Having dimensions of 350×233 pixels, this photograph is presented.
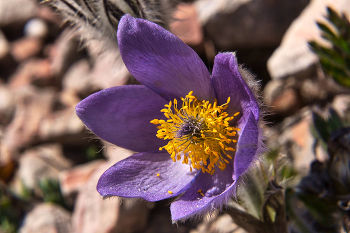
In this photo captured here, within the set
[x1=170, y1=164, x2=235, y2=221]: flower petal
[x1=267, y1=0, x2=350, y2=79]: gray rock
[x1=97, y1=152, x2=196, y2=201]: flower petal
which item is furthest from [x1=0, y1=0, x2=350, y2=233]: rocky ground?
[x1=170, y1=164, x2=235, y2=221]: flower petal

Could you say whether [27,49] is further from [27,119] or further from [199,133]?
[199,133]

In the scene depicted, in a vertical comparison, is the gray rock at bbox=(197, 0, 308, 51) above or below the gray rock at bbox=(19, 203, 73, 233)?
above

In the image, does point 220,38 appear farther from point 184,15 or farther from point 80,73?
point 80,73

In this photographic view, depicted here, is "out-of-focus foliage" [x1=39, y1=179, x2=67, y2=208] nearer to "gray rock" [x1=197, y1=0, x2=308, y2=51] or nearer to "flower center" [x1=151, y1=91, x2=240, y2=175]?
"flower center" [x1=151, y1=91, x2=240, y2=175]

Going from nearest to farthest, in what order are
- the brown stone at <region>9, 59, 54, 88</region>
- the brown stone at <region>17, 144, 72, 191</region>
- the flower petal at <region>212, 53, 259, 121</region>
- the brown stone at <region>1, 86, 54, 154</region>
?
the flower petal at <region>212, 53, 259, 121</region> < the brown stone at <region>17, 144, 72, 191</region> < the brown stone at <region>1, 86, 54, 154</region> < the brown stone at <region>9, 59, 54, 88</region>

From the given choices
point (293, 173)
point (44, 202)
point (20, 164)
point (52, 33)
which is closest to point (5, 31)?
point (52, 33)

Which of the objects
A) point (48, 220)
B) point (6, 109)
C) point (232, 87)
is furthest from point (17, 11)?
point (232, 87)
